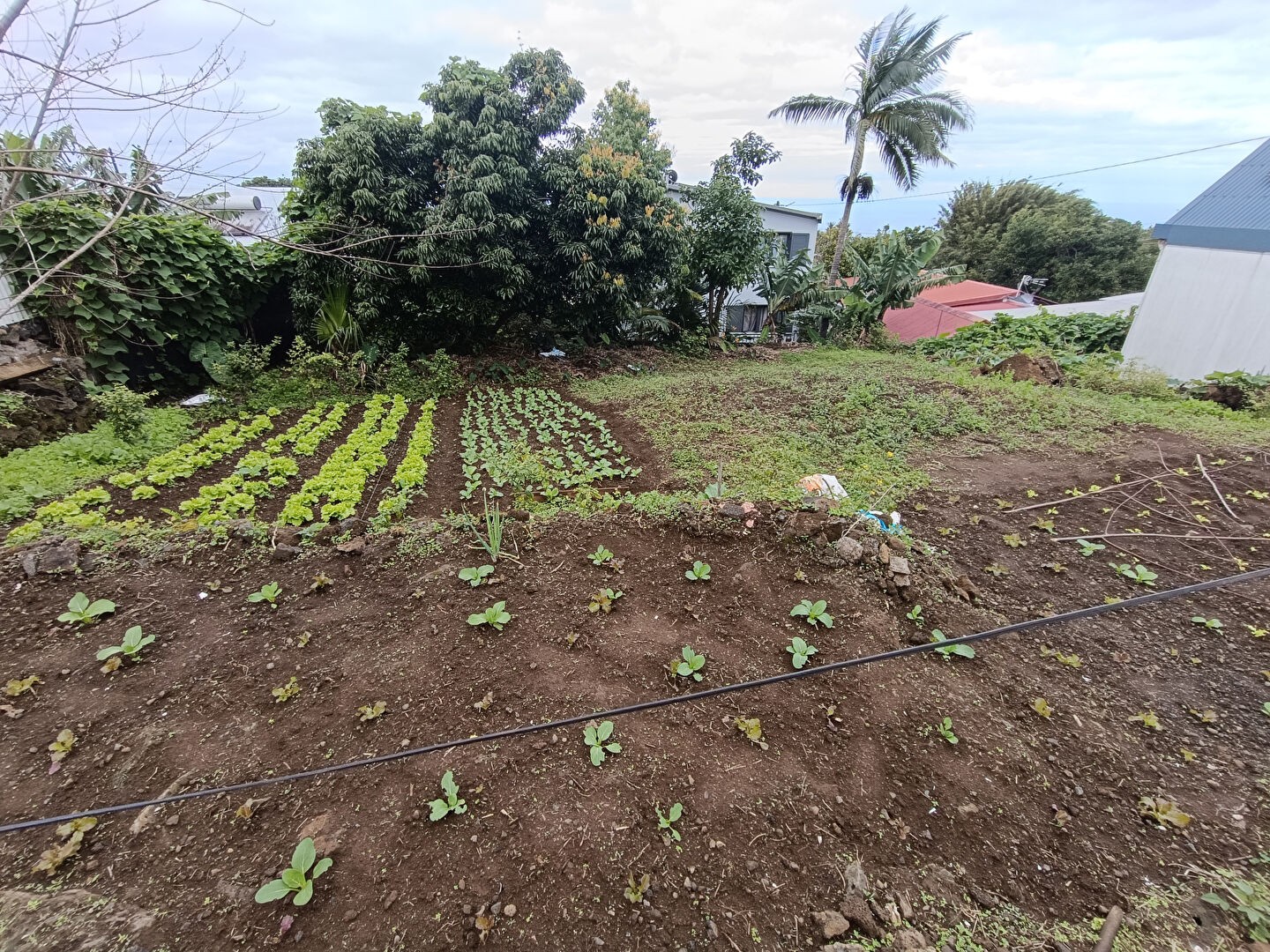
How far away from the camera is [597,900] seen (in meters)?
1.98

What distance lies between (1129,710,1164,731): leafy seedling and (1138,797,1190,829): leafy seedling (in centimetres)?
50

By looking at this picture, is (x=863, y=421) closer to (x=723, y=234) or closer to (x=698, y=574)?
(x=698, y=574)

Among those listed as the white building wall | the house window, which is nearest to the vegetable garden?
the white building wall

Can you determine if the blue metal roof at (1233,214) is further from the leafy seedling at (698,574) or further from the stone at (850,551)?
the leafy seedling at (698,574)

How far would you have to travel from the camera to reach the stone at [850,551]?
371 centimetres

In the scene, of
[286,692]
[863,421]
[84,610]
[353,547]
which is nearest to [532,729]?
[286,692]

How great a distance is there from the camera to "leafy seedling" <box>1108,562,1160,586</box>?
3.86 m

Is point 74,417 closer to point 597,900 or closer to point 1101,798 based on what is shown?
point 597,900

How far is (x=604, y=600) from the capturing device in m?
3.37

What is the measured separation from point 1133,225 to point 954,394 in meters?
26.5

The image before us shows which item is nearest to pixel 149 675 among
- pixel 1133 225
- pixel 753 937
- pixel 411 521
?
pixel 411 521

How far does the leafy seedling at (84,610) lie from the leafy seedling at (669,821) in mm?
3477

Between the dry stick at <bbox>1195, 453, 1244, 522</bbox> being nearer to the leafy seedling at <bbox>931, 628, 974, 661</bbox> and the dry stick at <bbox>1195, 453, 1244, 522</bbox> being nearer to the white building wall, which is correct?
the leafy seedling at <bbox>931, 628, 974, 661</bbox>

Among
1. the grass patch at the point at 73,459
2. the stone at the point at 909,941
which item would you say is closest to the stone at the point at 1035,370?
the stone at the point at 909,941
